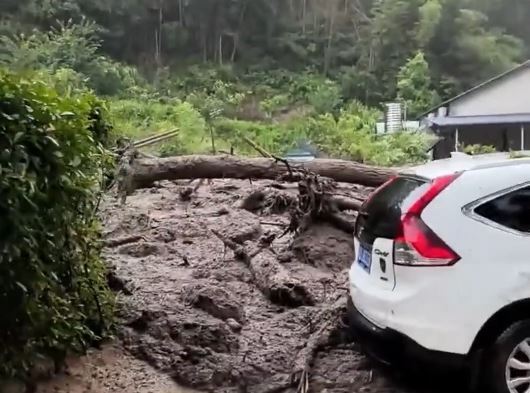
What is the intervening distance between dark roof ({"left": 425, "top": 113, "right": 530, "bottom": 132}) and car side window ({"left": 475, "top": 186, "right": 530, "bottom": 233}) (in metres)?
6.42

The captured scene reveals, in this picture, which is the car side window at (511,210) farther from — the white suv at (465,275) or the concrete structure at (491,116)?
the concrete structure at (491,116)

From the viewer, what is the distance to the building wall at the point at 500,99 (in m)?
9.64

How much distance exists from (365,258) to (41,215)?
159 centimetres

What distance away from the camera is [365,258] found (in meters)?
3.62

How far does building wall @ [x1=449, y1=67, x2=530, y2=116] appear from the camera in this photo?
380 inches

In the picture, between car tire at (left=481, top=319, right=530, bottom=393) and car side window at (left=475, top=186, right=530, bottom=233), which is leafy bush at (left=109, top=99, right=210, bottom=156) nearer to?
car side window at (left=475, top=186, right=530, bottom=233)

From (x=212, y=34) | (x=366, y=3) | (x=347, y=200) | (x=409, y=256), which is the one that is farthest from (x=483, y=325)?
(x=212, y=34)

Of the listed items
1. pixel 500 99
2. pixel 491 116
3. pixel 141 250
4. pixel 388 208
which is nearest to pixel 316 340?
pixel 388 208

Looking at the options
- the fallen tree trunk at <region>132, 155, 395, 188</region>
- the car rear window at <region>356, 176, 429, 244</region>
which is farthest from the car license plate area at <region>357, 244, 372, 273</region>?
the fallen tree trunk at <region>132, 155, 395, 188</region>

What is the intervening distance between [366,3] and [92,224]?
47.4ft

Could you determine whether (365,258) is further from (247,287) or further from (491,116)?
(491,116)

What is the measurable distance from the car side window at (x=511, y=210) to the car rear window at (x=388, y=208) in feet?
1.00

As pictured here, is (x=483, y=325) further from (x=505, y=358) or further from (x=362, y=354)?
(x=362, y=354)

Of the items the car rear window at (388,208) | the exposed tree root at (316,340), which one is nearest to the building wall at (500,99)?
the exposed tree root at (316,340)
